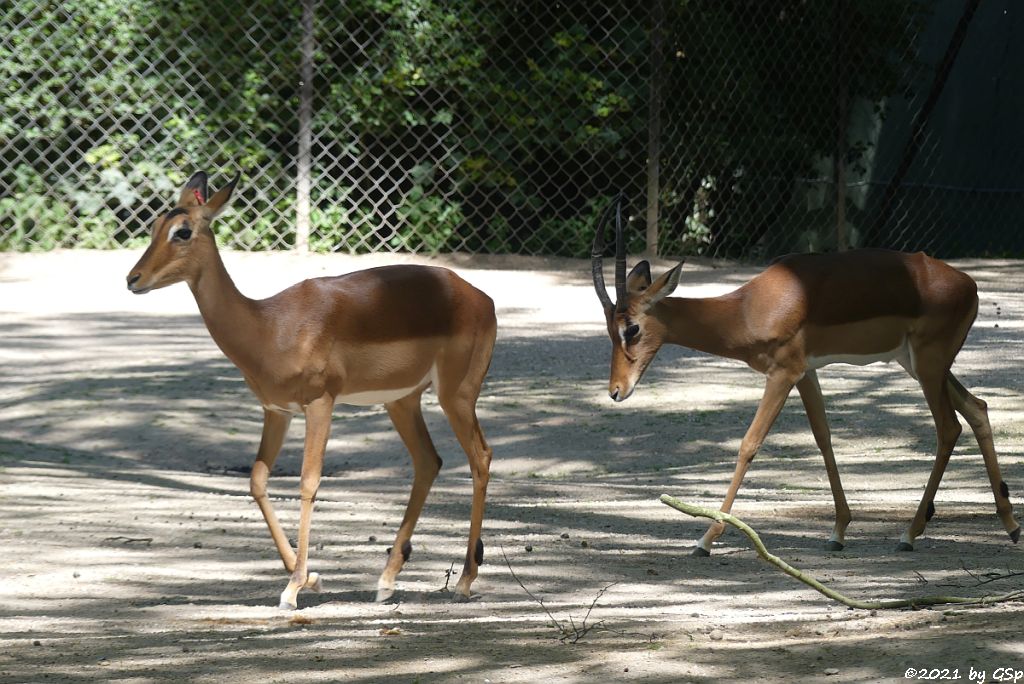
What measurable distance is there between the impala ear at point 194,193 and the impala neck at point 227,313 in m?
0.19

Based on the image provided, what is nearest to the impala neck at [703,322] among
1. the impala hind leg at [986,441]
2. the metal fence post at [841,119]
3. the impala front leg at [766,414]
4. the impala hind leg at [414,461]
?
the impala front leg at [766,414]

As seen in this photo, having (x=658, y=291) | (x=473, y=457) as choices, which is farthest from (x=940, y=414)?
(x=473, y=457)

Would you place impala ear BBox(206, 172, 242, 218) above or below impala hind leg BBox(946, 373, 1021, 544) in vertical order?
above

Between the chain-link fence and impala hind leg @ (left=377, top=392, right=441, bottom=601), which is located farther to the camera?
the chain-link fence

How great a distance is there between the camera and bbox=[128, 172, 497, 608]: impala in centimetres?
571

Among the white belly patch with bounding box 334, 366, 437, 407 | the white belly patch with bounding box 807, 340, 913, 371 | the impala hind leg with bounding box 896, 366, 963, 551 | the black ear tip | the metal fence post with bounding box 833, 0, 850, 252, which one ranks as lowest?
the metal fence post with bounding box 833, 0, 850, 252

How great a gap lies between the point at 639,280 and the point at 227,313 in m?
1.96

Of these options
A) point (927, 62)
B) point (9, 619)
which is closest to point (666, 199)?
point (927, 62)

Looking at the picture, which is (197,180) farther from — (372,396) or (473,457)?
(473,457)

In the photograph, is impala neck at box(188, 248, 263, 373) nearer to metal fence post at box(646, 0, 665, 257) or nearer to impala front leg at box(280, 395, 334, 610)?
impala front leg at box(280, 395, 334, 610)

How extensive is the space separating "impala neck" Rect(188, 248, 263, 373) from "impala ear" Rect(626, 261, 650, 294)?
70.5 inches

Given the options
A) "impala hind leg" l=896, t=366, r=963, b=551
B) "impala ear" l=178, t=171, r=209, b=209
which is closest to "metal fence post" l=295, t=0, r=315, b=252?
"impala ear" l=178, t=171, r=209, b=209

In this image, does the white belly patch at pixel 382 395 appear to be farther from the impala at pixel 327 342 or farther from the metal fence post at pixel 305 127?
the metal fence post at pixel 305 127

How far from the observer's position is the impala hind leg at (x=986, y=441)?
21.5ft
